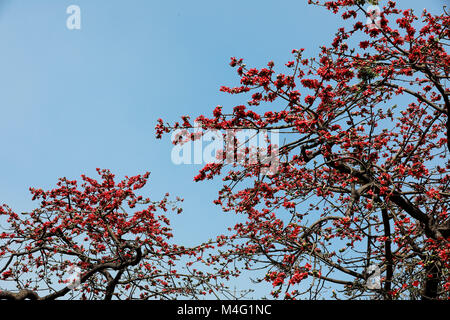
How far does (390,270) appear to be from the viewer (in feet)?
21.3

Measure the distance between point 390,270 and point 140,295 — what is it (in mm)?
5434

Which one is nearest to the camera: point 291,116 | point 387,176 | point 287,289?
point 287,289

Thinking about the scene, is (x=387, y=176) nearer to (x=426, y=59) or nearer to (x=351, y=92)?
(x=351, y=92)
